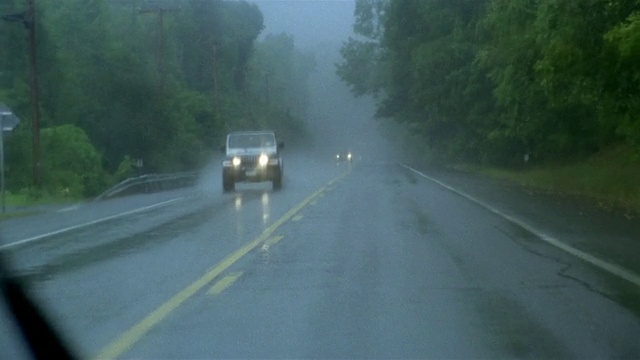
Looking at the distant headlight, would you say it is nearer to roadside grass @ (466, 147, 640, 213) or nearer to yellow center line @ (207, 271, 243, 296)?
roadside grass @ (466, 147, 640, 213)

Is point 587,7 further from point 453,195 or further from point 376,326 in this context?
point 376,326

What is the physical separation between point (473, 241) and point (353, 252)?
2.70 metres

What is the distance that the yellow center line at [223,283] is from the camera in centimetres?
1291

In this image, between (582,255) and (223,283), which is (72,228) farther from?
(582,255)

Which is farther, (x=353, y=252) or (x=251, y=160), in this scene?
(x=251, y=160)

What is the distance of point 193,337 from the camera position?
1012cm

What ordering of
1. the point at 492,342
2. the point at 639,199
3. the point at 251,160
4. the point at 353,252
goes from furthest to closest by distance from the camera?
the point at 251,160
the point at 639,199
the point at 353,252
the point at 492,342

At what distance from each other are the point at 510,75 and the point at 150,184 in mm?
16531

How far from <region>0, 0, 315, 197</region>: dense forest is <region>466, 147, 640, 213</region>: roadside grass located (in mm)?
18597

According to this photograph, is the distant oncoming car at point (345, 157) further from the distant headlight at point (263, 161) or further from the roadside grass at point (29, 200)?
the roadside grass at point (29, 200)

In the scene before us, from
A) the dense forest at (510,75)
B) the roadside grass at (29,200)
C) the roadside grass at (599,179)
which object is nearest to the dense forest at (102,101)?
the roadside grass at (29,200)

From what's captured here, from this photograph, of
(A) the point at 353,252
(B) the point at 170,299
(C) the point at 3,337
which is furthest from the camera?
(A) the point at 353,252

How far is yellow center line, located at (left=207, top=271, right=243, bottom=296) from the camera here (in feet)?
42.4

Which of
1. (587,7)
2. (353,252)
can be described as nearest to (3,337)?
(353,252)
